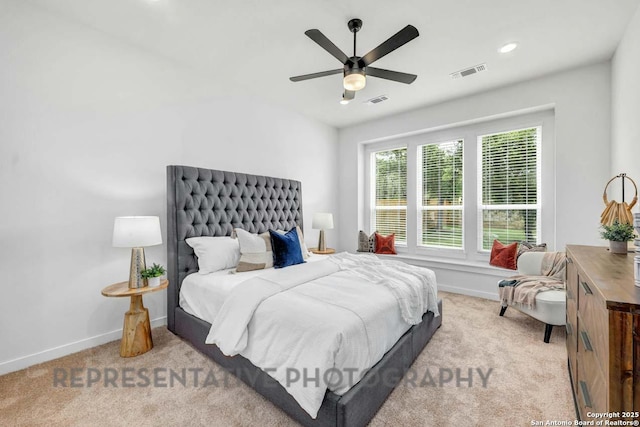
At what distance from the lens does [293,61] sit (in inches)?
117

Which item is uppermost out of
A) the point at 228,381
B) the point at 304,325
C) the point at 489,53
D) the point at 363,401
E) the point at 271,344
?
the point at 489,53

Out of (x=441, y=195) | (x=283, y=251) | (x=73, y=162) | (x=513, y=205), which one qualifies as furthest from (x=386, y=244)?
(x=73, y=162)

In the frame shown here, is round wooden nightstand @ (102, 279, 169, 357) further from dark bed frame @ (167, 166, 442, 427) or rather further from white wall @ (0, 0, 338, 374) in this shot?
white wall @ (0, 0, 338, 374)

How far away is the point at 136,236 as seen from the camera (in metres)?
2.25

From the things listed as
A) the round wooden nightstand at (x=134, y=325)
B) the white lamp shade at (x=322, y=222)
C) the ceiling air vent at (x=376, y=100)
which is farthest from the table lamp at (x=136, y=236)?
the ceiling air vent at (x=376, y=100)

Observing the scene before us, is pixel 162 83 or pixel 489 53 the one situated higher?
pixel 489 53

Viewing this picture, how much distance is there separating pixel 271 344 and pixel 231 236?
1742mm

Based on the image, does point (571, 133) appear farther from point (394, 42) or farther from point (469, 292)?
point (394, 42)

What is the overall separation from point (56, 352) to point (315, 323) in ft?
7.80

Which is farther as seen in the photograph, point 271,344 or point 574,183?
point 574,183

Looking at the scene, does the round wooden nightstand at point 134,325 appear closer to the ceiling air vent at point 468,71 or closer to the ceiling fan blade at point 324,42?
the ceiling fan blade at point 324,42

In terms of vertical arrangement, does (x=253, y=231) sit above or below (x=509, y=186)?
below

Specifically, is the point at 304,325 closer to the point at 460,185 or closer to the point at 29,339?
the point at 29,339

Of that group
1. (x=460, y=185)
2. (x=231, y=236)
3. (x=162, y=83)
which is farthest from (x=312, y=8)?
(x=460, y=185)
